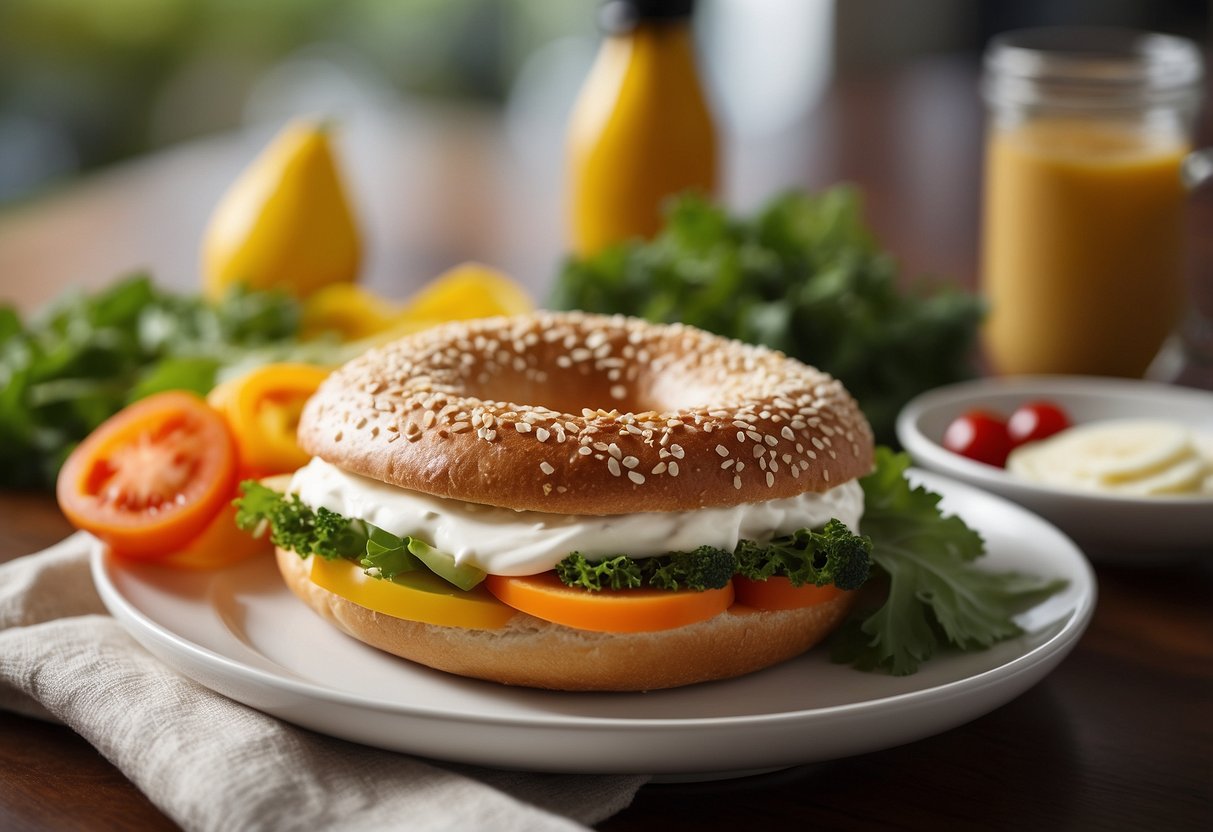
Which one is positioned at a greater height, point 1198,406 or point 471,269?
point 471,269

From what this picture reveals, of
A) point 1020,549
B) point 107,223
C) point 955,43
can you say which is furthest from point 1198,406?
point 955,43

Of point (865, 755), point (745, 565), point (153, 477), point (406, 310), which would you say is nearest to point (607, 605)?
point (745, 565)

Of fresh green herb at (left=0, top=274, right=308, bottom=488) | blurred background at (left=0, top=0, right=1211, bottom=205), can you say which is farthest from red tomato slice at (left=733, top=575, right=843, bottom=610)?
blurred background at (left=0, top=0, right=1211, bottom=205)

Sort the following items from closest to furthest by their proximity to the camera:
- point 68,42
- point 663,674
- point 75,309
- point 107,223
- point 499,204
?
point 663,674 < point 75,309 < point 107,223 < point 499,204 < point 68,42

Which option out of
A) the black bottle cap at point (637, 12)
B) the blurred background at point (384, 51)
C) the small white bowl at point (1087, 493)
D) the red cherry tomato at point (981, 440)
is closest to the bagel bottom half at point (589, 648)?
the small white bowl at point (1087, 493)

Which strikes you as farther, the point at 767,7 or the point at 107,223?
the point at 767,7

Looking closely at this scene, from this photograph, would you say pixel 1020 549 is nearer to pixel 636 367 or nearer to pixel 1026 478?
pixel 1026 478
